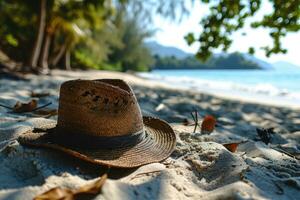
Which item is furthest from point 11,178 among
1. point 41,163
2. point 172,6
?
point 172,6

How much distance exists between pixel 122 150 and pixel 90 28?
23.4m

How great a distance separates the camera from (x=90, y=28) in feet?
80.2

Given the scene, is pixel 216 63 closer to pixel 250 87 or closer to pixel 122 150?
pixel 250 87

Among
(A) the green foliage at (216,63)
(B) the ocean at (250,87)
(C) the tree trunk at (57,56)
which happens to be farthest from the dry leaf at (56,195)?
(A) the green foliage at (216,63)

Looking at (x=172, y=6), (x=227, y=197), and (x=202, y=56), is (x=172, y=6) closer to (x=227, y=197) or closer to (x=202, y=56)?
(x=202, y=56)

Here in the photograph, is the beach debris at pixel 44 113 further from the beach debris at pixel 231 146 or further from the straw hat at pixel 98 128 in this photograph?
the beach debris at pixel 231 146

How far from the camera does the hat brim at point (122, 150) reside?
5.72ft

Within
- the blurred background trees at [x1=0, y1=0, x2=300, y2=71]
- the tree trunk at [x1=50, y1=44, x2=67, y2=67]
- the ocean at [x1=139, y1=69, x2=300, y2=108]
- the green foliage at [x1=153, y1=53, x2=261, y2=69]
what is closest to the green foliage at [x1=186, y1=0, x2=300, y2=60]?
the blurred background trees at [x1=0, y1=0, x2=300, y2=71]

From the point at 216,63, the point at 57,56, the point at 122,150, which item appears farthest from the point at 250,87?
the point at 216,63

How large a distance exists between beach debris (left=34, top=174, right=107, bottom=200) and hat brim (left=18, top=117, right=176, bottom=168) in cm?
22

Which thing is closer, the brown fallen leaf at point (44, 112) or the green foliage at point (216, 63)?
the brown fallen leaf at point (44, 112)

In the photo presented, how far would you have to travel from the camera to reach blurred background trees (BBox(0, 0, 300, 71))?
3691 millimetres

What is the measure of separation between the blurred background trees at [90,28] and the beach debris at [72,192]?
2581 mm

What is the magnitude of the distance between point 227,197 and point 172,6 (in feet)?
62.2
